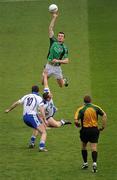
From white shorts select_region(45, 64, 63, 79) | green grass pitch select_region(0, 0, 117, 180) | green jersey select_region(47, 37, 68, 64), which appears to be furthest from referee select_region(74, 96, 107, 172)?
white shorts select_region(45, 64, 63, 79)

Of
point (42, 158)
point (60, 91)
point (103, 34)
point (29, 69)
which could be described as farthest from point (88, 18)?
point (42, 158)

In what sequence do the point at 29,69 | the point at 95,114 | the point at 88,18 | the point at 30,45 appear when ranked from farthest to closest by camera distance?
the point at 88,18 → the point at 30,45 → the point at 29,69 → the point at 95,114

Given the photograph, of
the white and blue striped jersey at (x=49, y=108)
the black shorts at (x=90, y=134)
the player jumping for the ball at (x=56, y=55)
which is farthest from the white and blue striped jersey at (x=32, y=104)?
the player jumping for the ball at (x=56, y=55)

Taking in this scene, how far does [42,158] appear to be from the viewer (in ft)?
80.5

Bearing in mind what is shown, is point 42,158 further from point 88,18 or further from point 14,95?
point 88,18

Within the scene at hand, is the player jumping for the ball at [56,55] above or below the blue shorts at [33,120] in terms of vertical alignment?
above

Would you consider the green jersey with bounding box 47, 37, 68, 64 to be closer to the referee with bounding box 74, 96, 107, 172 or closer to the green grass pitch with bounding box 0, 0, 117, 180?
the green grass pitch with bounding box 0, 0, 117, 180

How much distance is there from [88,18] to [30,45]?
508cm

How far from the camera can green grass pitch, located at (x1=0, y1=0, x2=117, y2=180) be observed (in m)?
23.9

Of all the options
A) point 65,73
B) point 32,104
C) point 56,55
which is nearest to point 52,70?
point 56,55

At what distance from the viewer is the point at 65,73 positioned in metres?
35.4

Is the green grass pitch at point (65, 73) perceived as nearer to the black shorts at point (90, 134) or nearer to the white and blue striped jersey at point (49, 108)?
the white and blue striped jersey at point (49, 108)

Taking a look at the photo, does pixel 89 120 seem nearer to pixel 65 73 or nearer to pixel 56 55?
pixel 56 55

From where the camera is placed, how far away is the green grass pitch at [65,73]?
23916 millimetres
